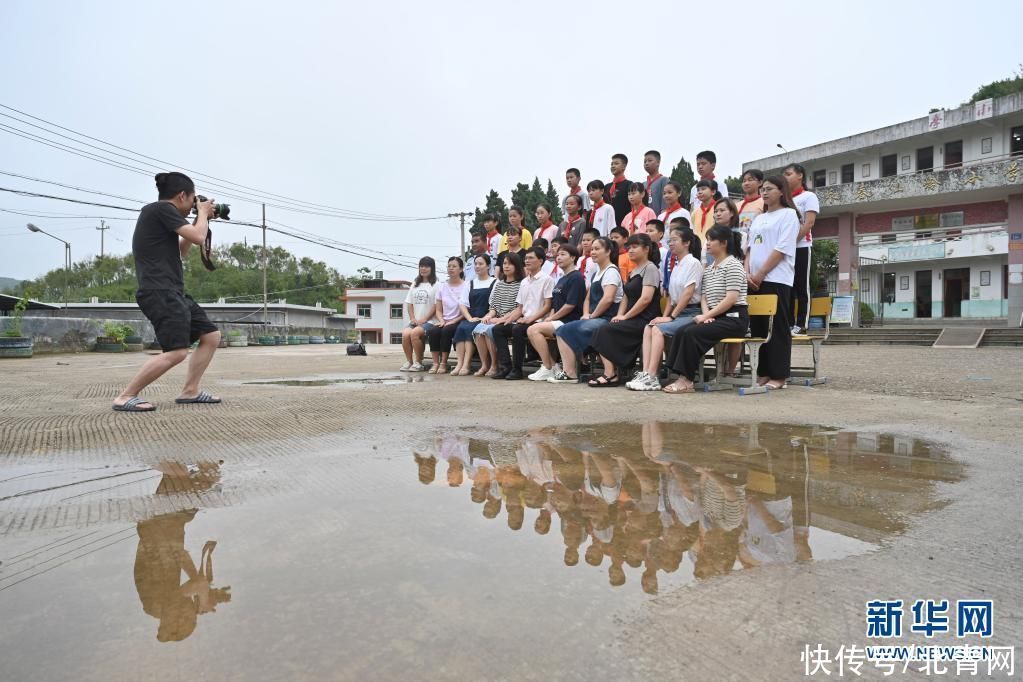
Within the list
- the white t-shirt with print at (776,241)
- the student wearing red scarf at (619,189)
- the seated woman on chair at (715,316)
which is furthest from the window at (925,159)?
the seated woman on chair at (715,316)

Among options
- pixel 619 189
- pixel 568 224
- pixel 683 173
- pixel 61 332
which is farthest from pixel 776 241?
pixel 683 173

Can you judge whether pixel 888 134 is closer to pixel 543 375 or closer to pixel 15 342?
pixel 543 375

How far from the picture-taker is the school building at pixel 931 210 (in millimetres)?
22531

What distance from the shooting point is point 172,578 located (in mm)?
1632

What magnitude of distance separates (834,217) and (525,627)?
1134 inches

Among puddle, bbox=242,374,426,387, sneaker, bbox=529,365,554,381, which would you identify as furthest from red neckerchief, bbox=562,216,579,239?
puddle, bbox=242,374,426,387

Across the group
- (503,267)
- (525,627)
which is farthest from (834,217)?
(525,627)

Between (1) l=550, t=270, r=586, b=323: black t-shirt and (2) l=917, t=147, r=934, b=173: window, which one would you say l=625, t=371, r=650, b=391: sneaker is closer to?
(1) l=550, t=270, r=586, b=323: black t-shirt

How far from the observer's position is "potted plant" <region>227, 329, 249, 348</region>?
83.6 ft

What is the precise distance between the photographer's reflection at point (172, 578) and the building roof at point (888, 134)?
24.8m

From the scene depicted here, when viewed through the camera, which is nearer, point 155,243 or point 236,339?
point 155,243

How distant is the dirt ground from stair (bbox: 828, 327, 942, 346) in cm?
1426

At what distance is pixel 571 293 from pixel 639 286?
0.91 meters

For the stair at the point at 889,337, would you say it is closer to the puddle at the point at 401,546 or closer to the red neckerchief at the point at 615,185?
the red neckerchief at the point at 615,185
